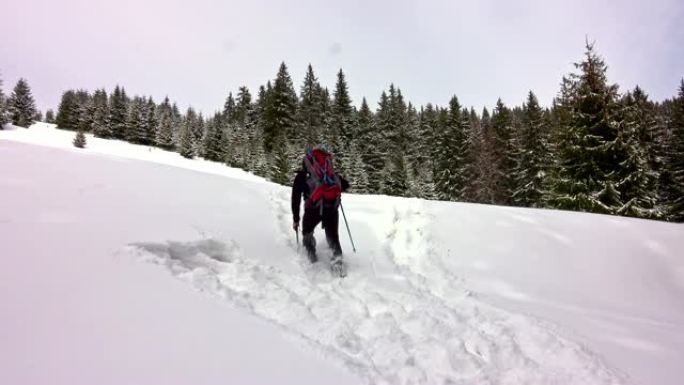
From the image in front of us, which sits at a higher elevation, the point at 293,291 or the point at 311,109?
the point at 311,109

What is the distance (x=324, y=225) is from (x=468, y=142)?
41669mm

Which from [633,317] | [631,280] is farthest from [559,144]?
[633,317]

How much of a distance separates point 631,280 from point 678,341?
242cm

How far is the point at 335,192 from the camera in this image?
21.6 feet

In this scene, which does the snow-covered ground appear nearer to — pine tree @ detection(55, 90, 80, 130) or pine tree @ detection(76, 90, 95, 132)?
pine tree @ detection(76, 90, 95, 132)

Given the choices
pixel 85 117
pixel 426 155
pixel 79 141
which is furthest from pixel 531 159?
pixel 85 117

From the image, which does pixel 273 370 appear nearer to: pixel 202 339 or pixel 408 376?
pixel 202 339

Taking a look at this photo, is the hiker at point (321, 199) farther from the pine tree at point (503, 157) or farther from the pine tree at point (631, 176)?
the pine tree at point (503, 157)

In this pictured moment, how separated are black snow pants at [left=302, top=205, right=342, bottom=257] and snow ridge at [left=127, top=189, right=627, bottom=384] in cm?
30

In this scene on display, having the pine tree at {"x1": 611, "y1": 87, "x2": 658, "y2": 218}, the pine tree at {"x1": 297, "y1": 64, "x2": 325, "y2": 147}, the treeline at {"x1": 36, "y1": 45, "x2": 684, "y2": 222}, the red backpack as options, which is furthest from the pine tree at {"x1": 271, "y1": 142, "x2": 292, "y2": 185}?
the red backpack

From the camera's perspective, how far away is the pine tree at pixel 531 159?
37.8 metres

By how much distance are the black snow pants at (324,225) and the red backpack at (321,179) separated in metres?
0.13

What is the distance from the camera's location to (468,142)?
44719mm

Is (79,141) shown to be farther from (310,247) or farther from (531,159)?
(531,159)
